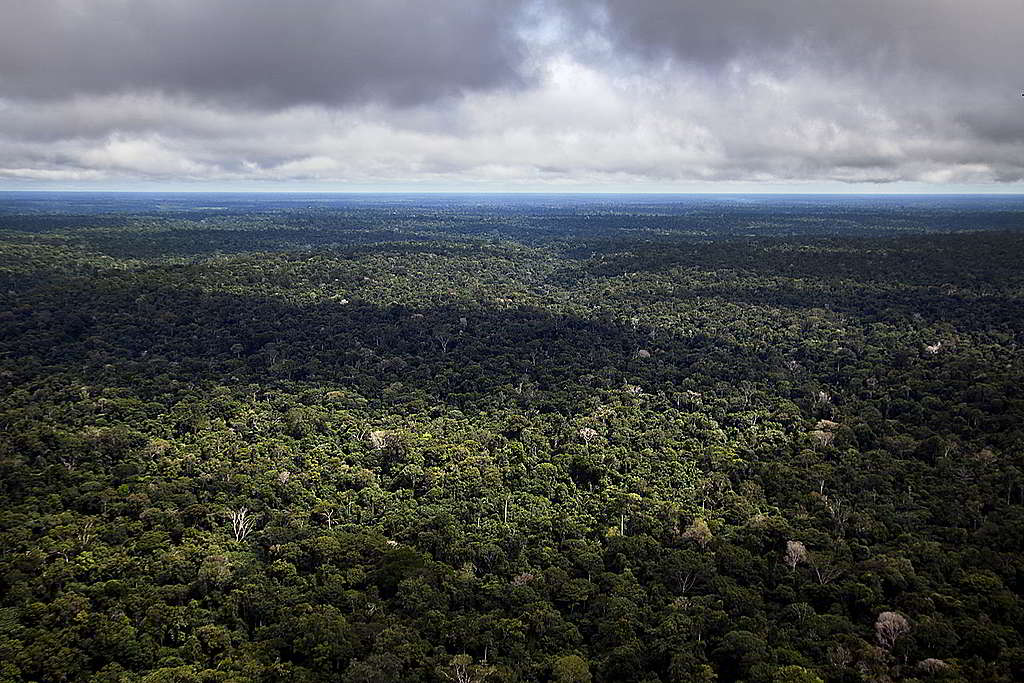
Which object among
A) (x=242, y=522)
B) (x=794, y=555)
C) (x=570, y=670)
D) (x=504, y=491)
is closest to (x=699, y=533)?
(x=794, y=555)

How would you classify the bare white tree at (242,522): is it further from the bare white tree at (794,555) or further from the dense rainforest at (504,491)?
the bare white tree at (794,555)

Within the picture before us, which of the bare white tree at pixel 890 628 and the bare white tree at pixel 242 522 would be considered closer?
the bare white tree at pixel 890 628

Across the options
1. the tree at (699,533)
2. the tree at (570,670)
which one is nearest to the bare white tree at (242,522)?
the tree at (570,670)

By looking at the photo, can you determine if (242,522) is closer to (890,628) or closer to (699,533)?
(699,533)

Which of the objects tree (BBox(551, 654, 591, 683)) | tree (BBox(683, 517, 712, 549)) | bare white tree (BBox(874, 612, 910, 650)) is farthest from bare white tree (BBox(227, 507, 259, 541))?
bare white tree (BBox(874, 612, 910, 650))

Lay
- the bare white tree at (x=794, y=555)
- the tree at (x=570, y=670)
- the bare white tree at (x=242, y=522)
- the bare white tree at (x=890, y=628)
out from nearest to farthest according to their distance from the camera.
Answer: the tree at (x=570, y=670), the bare white tree at (x=890, y=628), the bare white tree at (x=794, y=555), the bare white tree at (x=242, y=522)

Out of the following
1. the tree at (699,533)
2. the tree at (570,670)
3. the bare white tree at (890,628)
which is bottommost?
the tree at (570,670)

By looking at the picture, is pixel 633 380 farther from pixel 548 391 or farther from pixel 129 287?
pixel 129 287

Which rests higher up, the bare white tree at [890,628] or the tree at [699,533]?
the tree at [699,533]

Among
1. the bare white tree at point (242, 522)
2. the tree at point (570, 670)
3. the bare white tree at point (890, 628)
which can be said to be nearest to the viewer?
the tree at point (570, 670)
